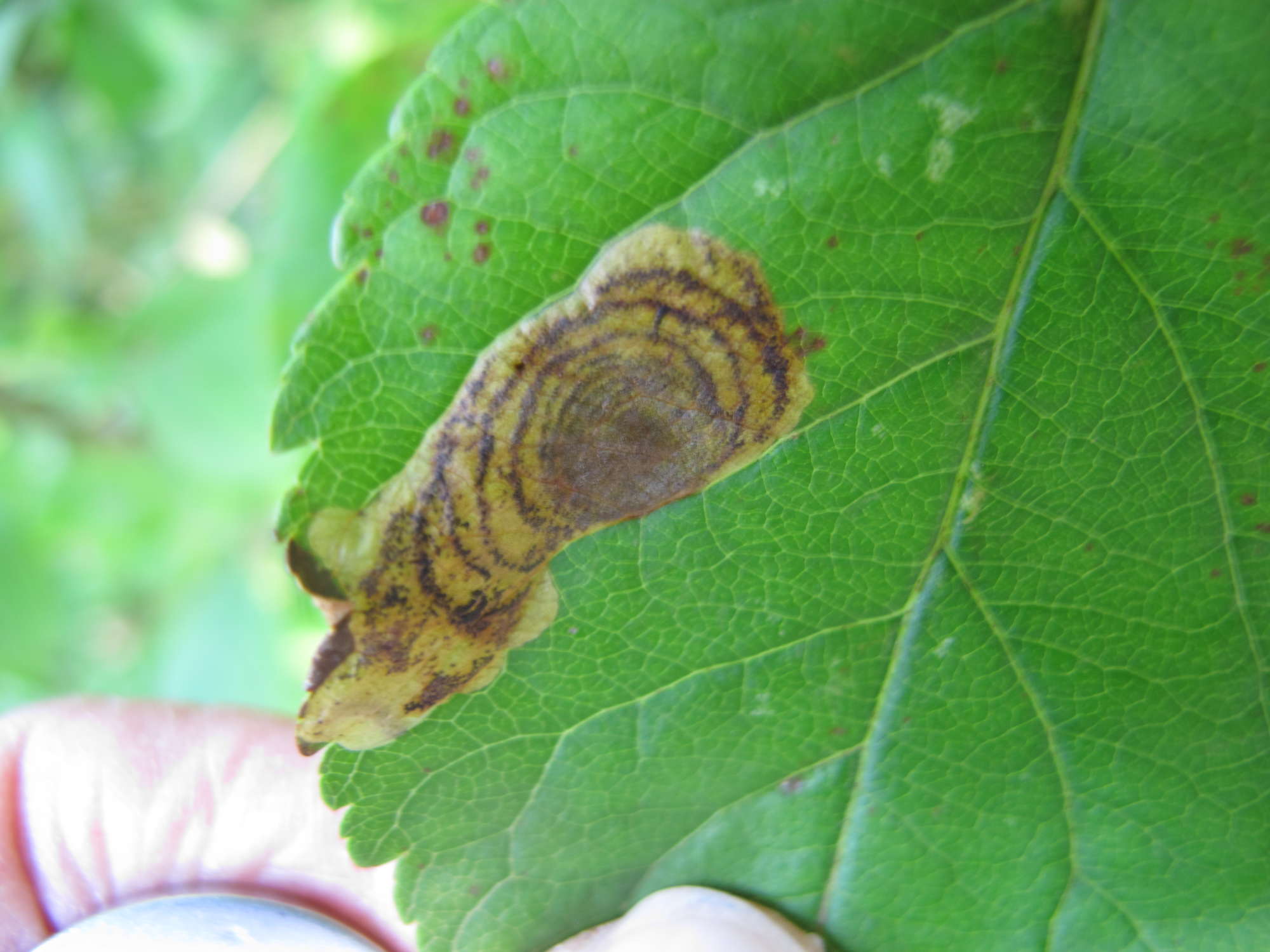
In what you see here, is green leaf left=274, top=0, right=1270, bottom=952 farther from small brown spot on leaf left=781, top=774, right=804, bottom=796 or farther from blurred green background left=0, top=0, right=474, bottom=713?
blurred green background left=0, top=0, right=474, bottom=713

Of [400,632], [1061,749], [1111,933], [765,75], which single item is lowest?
[1111,933]

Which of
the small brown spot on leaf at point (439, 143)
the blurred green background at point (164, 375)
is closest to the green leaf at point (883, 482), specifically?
the small brown spot on leaf at point (439, 143)

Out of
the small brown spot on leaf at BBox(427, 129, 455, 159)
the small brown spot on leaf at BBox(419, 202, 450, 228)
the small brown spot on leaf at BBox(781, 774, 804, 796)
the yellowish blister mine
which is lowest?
the small brown spot on leaf at BBox(781, 774, 804, 796)

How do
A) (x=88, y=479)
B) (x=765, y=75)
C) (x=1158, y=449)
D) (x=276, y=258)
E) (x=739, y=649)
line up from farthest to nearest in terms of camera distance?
(x=88, y=479) → (x=276, y=258) → (x=739, y=649) → (x=1158, y=449) → (x=765, y=75)

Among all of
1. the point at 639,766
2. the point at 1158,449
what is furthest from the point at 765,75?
the point at 639,766

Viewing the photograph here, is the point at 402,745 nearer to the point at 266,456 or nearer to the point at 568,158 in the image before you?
the point at 568,158

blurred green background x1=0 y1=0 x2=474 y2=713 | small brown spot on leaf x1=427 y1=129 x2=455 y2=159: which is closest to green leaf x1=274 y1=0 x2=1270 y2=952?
small brown spot on leaf x1=427 y1=129 x2=455 y2=159

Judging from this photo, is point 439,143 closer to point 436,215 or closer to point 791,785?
point 436,215
